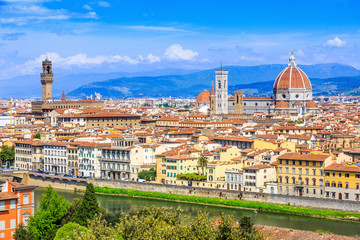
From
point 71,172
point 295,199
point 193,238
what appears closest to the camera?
point 193,238

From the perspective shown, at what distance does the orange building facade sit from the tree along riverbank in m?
15.1

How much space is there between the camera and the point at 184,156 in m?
47.9

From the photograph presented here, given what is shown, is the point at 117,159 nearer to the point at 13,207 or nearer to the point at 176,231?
the point at 13,207

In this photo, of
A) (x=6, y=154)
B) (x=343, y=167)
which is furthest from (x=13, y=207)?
(x=6, y=154)

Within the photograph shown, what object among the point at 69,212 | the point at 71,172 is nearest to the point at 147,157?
the point at 71,172

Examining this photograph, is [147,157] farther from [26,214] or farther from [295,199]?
[26,214]

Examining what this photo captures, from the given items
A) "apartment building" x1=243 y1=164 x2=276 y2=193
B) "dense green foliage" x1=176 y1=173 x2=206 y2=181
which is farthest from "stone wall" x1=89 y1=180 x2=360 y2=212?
"dense green foliage" x1=176 y1=173 x2=206 y2=181

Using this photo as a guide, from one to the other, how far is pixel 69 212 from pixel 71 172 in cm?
2286

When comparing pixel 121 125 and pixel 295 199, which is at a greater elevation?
pixel 121 125

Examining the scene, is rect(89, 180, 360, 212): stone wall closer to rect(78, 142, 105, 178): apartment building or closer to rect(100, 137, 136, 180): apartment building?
rect(100, 137, 136, 180): apartment building

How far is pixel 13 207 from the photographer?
2884 cm

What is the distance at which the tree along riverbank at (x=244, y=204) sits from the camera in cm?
3728

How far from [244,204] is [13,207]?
1625 cm

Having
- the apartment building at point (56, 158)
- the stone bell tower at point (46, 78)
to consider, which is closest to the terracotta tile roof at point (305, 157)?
the apartment building at point (56, 158)
